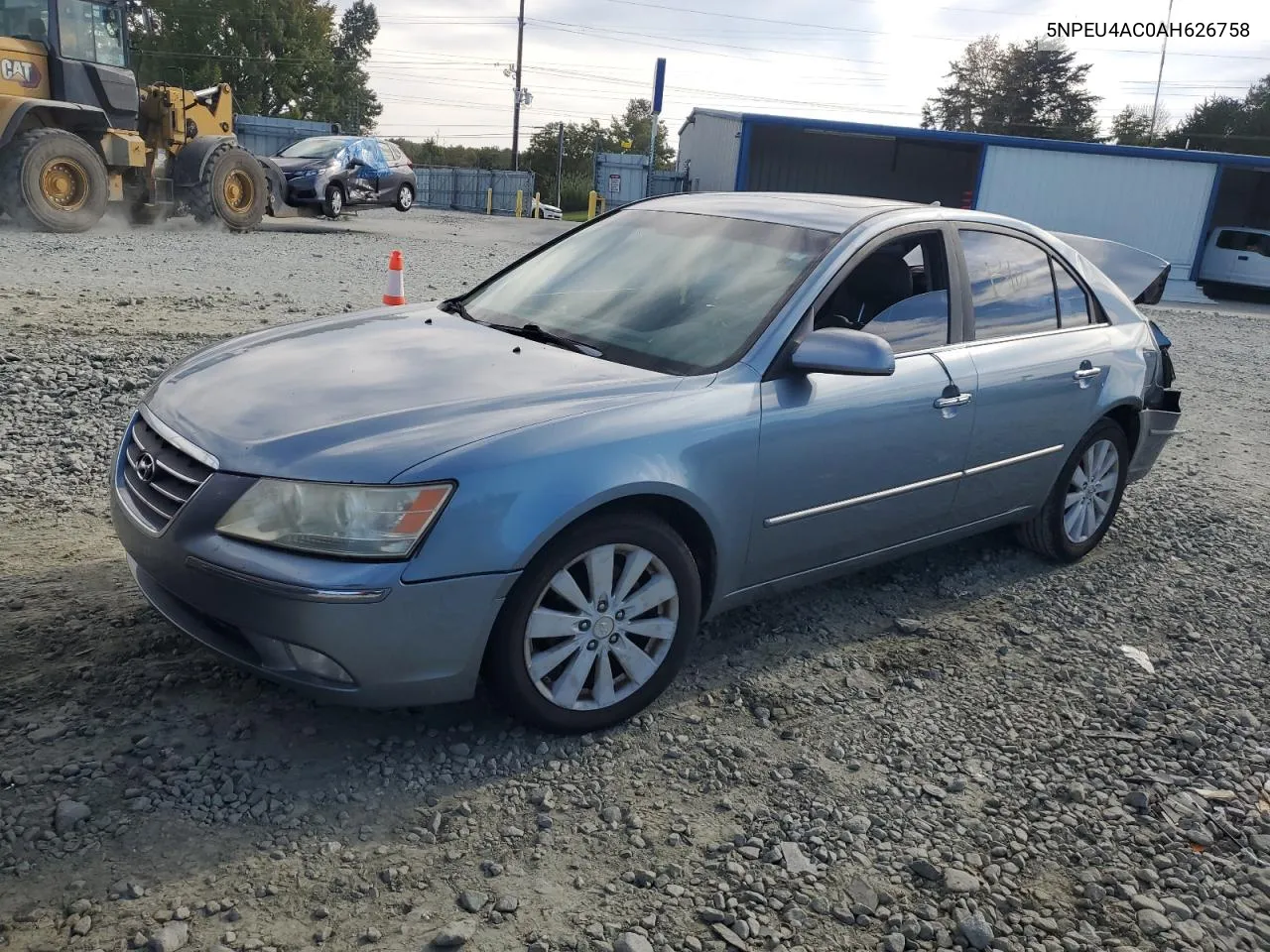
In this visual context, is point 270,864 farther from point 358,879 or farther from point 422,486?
point 422,486

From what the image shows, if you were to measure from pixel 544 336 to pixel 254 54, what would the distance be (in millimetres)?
68019

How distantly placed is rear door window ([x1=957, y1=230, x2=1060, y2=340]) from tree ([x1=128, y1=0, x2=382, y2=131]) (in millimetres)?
62457

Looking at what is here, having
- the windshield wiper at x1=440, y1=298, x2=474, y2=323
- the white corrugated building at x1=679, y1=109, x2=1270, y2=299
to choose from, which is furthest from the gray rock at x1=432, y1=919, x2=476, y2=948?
the white corrugated building at x1=679, y1=109, x2=1270, y2=299

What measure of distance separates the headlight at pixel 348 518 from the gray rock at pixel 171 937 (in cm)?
93

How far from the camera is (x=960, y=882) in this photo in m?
2.81

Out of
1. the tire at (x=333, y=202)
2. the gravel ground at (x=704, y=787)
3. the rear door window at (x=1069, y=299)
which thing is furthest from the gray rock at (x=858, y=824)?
the tire at (x=333, y=202)

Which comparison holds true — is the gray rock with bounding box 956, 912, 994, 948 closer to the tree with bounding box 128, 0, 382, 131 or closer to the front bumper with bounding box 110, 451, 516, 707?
the front bumper with bounding box 110, 451, 516, 707

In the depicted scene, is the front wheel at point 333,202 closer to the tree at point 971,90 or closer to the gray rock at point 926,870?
the gray rock at point 926,870

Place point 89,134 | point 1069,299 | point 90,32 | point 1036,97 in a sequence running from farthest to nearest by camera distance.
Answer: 1. point 1036,97
2. point 89,134
3. point 90,32
4. point 1069,299

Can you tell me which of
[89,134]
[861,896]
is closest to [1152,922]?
[861,896]

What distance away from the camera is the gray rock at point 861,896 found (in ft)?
8.78

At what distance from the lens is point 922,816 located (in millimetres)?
3088

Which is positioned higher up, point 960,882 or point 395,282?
point 395,282

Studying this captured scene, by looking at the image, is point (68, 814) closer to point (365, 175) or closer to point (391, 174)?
point (365, 175)
